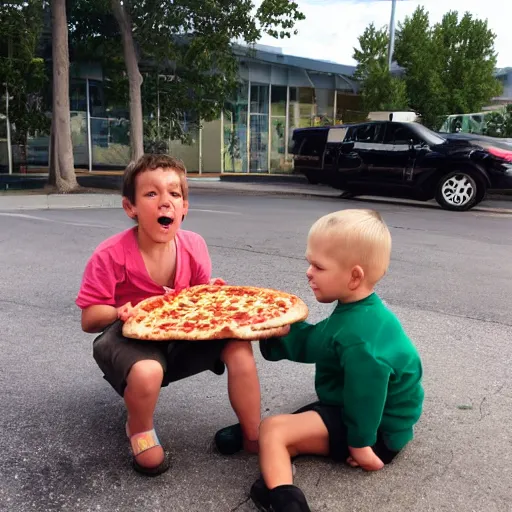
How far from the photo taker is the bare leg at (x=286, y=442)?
7.14 feet

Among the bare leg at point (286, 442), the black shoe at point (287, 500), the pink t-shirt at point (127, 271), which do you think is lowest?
the black shoe at point (287, 500)

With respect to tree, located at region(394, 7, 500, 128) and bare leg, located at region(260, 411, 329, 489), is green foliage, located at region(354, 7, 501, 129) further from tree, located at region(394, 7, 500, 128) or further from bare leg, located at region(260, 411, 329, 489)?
bare leg, located at region(260, 411, 329, 489)

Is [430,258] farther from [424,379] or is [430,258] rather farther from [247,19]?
[247,19]

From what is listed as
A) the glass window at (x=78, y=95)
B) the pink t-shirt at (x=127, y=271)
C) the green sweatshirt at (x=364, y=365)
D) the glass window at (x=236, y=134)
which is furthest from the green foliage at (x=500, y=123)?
the green sweatshirt at (x=364, y=365)

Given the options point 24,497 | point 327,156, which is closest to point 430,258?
point 24,497

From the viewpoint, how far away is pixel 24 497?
7.47 feet

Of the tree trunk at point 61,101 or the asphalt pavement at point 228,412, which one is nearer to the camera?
the asphalt pavement at point 228,412

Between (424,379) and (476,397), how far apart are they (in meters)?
0.33

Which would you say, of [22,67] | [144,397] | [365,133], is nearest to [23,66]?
[22,67]

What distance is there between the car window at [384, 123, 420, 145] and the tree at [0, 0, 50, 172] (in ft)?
33.8

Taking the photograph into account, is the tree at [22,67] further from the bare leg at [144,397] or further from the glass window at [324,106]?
the bare leg at [144,397]

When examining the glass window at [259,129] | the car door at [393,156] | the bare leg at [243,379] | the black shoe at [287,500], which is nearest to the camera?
the black shoe at [287,500]

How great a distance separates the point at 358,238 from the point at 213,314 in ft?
2.32

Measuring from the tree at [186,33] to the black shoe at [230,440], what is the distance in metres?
15.3
